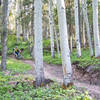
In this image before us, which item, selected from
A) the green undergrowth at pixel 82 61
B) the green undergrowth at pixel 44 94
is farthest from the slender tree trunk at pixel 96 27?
the green undergrowth at pixel 44 94

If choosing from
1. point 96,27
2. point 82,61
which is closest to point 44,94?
point 82,61

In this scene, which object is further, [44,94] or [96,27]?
[96,27]

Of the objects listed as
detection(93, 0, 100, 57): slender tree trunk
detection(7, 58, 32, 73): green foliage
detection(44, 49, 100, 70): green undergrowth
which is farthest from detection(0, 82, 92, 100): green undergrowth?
detection(93, 0, 100, 57): slender tree trunk

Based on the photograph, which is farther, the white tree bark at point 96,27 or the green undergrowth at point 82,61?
the white tree bark at point 96,27

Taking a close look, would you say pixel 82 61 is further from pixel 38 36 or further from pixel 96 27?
pixel 38 36

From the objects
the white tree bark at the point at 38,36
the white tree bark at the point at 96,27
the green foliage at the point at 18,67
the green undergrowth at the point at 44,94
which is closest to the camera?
the green undergrowth at the point at 44,94

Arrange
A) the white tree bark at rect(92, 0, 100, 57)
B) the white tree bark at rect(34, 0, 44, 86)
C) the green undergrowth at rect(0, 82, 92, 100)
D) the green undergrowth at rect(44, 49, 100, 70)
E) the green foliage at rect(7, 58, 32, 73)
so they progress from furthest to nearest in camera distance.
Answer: the green foliage at rect(7, 58, 32, 73) → the white tree bark at rect(92, 0, 100, 57) → the green undergrowth at rect(44, 49, 100, 70) → the white tree bark at rect(34, 0, 44, 86) → the green undergrowth at rect(0, 82, 92, 100)

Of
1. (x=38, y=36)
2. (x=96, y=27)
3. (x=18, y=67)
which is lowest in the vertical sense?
(x=18, y=67)

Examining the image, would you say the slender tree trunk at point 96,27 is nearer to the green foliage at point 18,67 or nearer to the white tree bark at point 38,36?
the white tree bark at point 38,36

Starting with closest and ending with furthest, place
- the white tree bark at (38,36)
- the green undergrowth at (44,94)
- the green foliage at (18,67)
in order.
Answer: the green undergrowth at (44,94), the white tree bark at (38,36), the green foliage at (18,67)

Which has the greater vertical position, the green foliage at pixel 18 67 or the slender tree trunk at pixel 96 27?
the slender tree trunk at pixel 96 27

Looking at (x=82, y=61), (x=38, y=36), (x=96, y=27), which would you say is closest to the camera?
(x=38, y=36)

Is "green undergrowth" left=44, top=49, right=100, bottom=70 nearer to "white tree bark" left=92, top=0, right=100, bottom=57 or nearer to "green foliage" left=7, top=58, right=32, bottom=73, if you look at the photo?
"white tree bark" left=92, top=0, right=100, bottom=57

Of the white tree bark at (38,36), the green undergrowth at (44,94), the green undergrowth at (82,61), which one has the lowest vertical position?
the green undergrowth at (44,94)
